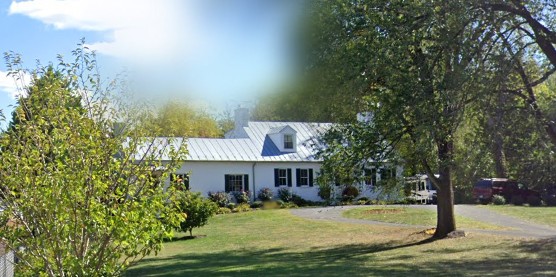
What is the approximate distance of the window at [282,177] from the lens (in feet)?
150

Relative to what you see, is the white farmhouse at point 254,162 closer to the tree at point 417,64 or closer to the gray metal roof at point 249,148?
the gray metal roof at point 249,148

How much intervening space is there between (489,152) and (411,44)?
10.4ft

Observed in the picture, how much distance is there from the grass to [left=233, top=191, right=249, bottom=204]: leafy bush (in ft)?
41.9

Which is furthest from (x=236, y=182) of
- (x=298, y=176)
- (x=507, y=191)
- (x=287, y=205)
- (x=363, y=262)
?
(x=363, y=262)

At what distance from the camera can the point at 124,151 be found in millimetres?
9492

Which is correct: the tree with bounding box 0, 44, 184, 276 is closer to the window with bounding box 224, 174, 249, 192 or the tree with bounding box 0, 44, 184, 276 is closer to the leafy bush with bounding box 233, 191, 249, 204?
the leafy bush with bounding box 233, 191, 249, 204

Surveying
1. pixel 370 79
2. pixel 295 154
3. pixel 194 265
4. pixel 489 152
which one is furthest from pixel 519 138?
pixel 295 154

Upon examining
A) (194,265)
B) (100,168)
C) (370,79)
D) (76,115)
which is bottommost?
(194,265)

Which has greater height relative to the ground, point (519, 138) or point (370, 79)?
point (370, 79)

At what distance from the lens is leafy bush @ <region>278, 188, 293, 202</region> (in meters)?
44.2

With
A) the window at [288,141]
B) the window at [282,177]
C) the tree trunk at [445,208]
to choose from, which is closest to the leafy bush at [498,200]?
the window at [282,177]

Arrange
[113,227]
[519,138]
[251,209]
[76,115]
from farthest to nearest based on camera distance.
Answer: [251,209] < [519,138] < [76,115] < [113,227]

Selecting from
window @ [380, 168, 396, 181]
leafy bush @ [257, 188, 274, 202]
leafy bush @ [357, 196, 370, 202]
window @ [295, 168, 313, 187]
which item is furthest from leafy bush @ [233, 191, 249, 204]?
window @ [380, 168, 396, 181]

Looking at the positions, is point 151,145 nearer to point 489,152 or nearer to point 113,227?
point 113,227
